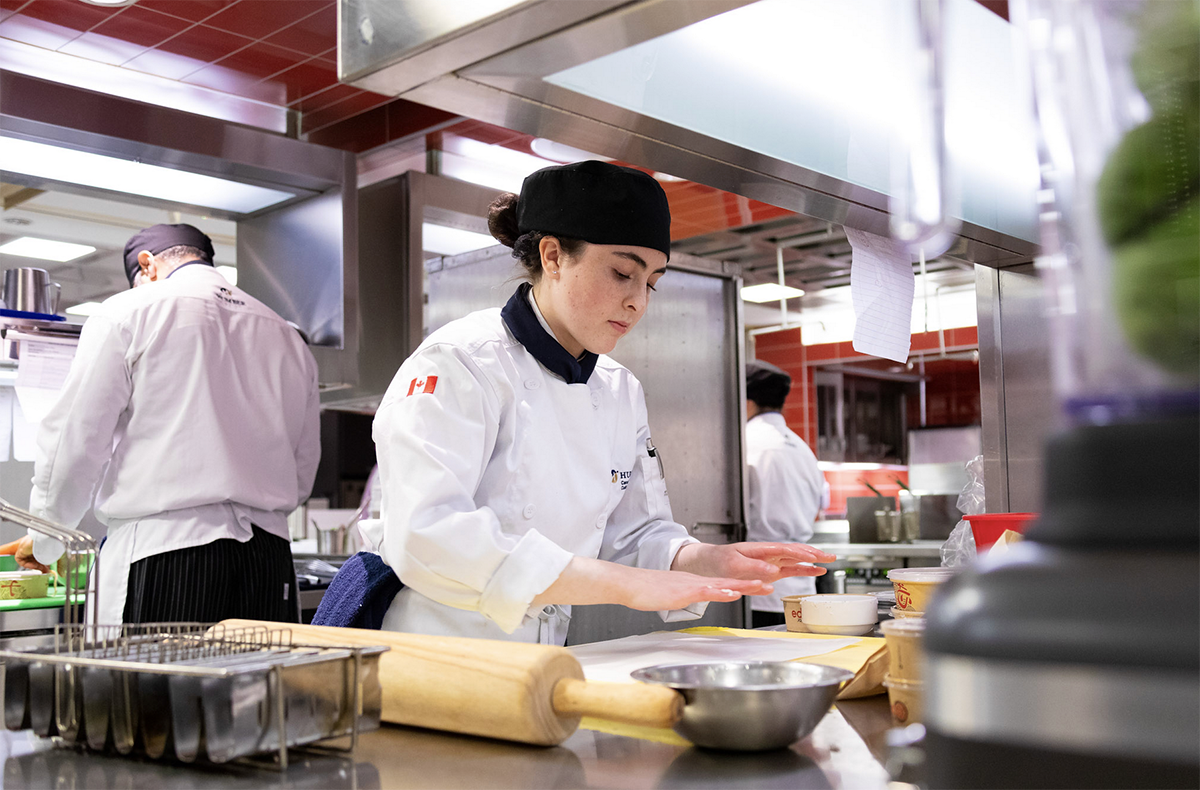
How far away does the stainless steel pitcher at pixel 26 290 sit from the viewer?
3039 mm

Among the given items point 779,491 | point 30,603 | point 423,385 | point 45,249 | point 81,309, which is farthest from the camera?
point 779,491

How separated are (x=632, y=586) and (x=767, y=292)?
698 centimetres

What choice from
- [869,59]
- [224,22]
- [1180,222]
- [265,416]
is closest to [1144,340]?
[1180,222]

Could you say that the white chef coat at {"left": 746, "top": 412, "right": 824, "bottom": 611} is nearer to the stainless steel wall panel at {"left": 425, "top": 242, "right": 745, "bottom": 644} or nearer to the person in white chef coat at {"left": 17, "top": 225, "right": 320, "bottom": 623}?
the stainless steel wall panel at {"left": 425, "top": 242, "right": 745, "bottom": 644}

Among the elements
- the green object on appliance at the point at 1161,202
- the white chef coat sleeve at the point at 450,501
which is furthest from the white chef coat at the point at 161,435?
the green object on appliance at the point at 1161,202

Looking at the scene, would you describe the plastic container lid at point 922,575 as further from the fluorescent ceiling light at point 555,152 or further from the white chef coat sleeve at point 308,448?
the fluorescent ceiling light at point 555,152

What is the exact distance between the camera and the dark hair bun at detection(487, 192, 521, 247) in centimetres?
177

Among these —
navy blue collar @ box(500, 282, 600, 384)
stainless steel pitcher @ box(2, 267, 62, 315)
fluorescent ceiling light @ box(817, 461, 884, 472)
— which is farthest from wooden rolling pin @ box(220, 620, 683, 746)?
fluorescent ceiling light @ box(817, 461, 884, 472)

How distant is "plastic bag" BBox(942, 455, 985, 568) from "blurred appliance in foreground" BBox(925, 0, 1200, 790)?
3.87 feet

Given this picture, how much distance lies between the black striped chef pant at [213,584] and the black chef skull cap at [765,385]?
301 centimetres

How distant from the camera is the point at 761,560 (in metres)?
1.46

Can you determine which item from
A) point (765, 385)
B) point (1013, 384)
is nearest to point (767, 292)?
point (765, 385)

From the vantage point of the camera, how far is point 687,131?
1146 millimetres

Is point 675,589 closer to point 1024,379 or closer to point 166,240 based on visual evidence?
point 1024,379
